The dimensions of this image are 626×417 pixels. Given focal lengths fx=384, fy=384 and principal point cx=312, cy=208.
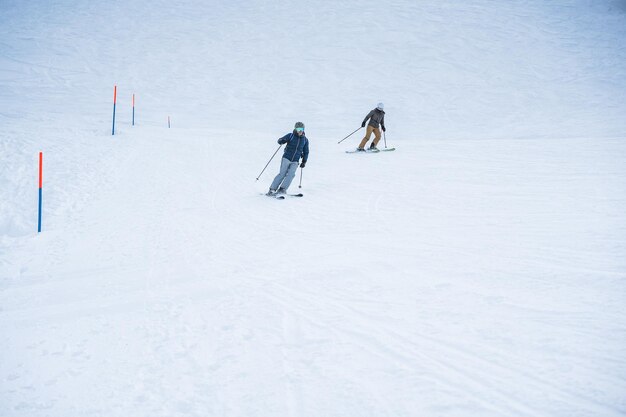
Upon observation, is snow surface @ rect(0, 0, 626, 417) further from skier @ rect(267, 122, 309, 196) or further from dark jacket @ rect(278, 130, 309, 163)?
dark jacket @ rect(278, 130, 309, 163)

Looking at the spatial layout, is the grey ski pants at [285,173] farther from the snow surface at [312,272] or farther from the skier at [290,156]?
the snow surface at [312,272]

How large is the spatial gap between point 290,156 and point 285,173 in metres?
0.42

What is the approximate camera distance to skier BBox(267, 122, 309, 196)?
8.66 metres

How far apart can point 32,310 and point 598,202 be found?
8840 mm

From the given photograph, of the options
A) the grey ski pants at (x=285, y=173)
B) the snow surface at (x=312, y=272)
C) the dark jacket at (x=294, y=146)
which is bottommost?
the snow surface at (x=312, y=272)

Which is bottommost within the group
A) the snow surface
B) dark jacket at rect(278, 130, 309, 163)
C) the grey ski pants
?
the snow surface

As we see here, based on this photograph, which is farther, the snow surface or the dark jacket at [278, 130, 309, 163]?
the dark jacket at [278, 130, 309, 163]

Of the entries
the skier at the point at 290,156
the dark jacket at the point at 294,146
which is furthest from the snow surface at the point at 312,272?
the dark jacket at the point at 294,146

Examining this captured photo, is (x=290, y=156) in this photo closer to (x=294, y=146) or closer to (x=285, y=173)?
(x=294, y=146)

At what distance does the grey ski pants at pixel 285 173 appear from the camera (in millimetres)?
8797

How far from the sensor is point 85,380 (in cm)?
318

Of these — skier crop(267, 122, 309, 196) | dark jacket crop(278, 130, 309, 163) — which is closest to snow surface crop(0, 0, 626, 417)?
skier crop(267, 122, 309, 196)

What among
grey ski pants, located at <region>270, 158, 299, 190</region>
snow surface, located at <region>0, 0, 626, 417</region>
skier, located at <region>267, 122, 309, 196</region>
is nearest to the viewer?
snow surface, located at <region>0, 0, 626, 417</region>

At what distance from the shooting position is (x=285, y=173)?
8.90 m
